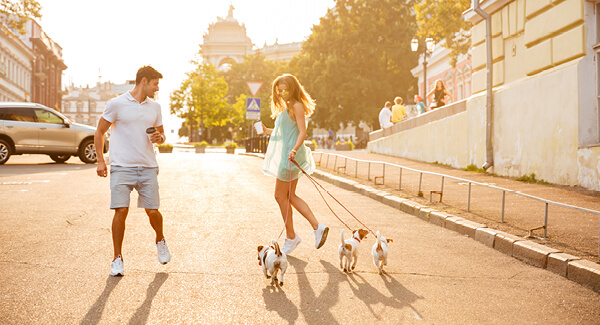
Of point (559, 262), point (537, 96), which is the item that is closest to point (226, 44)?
point (537, 96)

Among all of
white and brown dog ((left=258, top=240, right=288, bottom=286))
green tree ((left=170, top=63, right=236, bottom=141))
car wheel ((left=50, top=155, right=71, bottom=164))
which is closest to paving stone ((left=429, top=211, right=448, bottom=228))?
white and brown dog ((left=258, top=240, right=288, bottom=286))

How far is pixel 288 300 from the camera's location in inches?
197

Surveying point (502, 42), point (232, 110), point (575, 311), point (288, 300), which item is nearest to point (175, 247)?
point (288, 300)

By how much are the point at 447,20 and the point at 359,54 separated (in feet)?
72.7

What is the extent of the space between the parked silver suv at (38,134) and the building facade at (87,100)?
12403 centimetres

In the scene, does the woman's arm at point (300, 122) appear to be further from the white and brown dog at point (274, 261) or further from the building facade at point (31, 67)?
the building facade at point (31, 67)

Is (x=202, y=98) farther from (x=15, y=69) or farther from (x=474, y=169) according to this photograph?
(x=474, y=169)

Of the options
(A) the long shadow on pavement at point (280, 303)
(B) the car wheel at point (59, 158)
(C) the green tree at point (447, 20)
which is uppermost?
(C) the green tree at point (447, 20)

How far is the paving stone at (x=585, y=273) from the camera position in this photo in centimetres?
568

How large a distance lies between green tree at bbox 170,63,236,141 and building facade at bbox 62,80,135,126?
7377 centimetres

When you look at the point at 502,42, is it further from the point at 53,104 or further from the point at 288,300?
the point at 53,104

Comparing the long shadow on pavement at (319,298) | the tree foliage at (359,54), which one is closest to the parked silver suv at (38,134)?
the long shadow on pavement at (319,298)

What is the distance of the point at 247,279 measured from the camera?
223 inches

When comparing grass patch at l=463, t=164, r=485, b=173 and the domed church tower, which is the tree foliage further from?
the domed church tower
